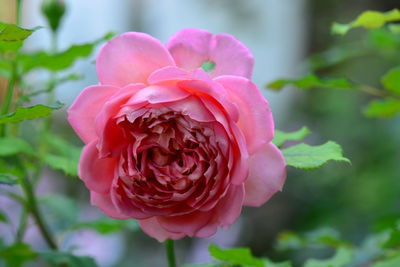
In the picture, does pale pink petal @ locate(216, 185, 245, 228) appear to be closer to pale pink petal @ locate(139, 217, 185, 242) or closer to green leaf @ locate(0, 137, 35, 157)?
pale pink petal @ locate(139, 217, 185, 242)

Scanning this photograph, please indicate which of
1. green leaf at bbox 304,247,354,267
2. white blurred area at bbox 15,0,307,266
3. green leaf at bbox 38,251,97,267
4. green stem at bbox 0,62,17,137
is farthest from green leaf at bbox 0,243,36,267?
white blurred area at bbox 15,0,307,266

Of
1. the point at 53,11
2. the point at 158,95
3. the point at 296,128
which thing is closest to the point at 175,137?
the point at 158,95

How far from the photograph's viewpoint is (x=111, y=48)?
1.60 feet

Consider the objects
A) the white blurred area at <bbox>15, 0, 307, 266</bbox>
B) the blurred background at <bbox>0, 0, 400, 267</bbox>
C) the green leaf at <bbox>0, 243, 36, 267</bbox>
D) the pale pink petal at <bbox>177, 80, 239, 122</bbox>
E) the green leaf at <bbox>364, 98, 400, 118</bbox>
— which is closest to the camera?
the pale pink petal at <bbox>177, 80, 239, 122</bbox>

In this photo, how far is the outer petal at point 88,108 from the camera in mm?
469

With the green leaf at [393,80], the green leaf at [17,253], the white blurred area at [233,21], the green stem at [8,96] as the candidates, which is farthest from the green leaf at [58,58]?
the white blurred area at [233,21]

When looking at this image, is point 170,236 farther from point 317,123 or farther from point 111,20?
point 111,20

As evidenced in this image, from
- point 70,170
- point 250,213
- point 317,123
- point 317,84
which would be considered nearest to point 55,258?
point 70,170

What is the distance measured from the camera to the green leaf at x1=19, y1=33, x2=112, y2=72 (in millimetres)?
685

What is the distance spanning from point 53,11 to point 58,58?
334 mm

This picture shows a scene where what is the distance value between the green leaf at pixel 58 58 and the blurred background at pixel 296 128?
29 cm

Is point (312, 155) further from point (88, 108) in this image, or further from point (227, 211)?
point (88, 108)

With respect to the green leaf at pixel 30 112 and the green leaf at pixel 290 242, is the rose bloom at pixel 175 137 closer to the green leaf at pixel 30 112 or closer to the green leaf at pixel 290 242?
the green leaf at pixel 30 112

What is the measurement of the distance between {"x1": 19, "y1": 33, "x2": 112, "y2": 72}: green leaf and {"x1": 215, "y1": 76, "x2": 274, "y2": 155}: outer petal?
10.6 inches
